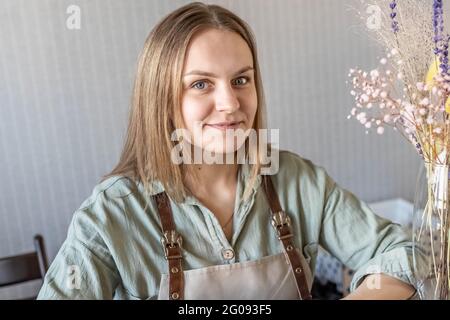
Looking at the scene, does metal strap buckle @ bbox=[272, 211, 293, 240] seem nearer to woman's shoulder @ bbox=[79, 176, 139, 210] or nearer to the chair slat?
woman's shoulder @ bbox=[79, 176, 139, 210]

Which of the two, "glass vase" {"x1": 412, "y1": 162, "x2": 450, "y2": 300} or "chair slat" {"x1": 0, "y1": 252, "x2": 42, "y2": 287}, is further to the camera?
"chair slat" {"x1": 0, "y1": 252, "x2": 42, "y2": 287}

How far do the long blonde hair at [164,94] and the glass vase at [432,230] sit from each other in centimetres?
25

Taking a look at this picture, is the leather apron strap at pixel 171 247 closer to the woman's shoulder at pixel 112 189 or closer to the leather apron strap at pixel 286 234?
the woman's shoulder at pixel 112 189

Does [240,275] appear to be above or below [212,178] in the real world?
below

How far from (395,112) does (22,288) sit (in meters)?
0.62

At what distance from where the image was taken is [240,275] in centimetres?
74

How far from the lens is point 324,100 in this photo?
35.8 inches

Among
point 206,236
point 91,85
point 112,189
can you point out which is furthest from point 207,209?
point 91,85

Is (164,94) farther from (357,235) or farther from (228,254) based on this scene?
(357,235)

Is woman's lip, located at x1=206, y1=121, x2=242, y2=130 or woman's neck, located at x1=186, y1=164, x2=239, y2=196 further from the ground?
woman's lip, located at x1=206, y1=121, x2=242, y2=130

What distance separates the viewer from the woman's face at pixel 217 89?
708mm

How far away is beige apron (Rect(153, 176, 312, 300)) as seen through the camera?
0.72 meters

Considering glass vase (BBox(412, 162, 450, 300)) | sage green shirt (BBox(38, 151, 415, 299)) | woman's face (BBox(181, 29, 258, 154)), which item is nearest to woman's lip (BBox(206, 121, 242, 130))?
woman's face (BBox(181, 29, 258, 154))

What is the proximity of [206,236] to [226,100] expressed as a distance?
202mm
